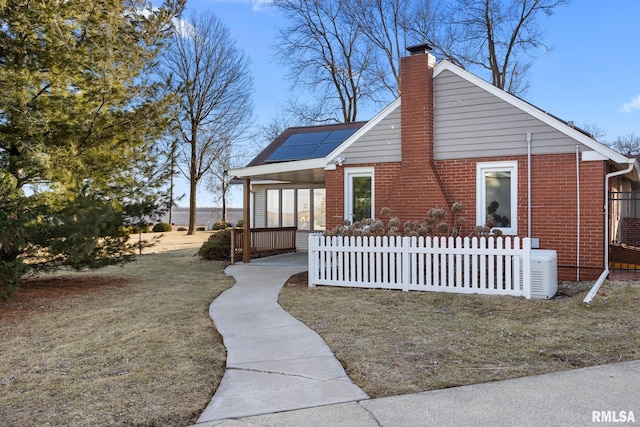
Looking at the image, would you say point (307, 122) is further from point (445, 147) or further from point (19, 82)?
point (19, 82)

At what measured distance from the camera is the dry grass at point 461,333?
4949mm

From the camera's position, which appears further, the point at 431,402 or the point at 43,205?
the point at 43,205

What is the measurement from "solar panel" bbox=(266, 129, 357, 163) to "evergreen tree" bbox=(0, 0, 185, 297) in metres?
6.74

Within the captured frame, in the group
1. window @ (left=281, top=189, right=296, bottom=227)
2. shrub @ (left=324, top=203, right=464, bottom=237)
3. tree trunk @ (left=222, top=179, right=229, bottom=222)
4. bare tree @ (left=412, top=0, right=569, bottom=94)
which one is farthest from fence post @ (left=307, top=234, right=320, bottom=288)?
tree trunk @ (left=222, top=179, right=229, bottom=222)

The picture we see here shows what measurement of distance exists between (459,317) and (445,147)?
205 inches

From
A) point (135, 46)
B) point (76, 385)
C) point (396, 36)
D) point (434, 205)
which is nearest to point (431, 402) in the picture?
point (76, 385)

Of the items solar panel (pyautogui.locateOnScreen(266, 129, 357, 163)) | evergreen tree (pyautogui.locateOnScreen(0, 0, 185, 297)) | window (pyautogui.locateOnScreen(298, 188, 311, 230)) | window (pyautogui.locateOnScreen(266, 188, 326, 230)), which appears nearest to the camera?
evergreen tree (pyautogui.locateOnScreen(0, 0, 185, 297))

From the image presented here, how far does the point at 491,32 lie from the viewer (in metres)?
27.1

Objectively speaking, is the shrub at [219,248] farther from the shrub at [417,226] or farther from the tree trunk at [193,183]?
the tree trunk at [193,183]

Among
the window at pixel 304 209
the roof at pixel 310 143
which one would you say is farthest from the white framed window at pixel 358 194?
the window at pixel 304 209

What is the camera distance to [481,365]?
5117 mm

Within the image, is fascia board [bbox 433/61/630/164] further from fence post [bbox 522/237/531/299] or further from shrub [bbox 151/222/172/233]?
shrub [bbox 151/222/172/233]

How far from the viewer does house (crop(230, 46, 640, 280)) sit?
10195mm

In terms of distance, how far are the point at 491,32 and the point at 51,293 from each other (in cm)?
2489
